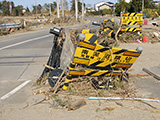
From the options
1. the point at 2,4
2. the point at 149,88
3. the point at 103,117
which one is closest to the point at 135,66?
the point at 149,88

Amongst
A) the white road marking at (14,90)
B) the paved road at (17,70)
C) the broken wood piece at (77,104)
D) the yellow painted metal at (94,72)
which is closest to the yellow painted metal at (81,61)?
the yellow painted metal at (94,72)

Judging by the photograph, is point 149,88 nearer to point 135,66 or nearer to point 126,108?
point 126,108

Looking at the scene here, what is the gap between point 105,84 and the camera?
17.4ft

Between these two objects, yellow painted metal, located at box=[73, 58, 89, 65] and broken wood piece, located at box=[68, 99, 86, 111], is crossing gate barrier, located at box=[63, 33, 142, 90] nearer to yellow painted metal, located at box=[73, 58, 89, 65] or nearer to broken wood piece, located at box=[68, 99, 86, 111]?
yellow painted metal, located at box=[73, 58, 89, 65]

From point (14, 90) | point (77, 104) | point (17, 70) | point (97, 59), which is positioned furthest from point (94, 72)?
point (17, 70)

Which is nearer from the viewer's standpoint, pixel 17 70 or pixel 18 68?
pixel 17 70

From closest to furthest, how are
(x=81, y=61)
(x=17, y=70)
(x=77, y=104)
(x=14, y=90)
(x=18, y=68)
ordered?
(x=77, y=104) < (x=81, y=61) < (x=14, y=90) < (x=17, y=70) < (x=18, y=68)

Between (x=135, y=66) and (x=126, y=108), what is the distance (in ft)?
13.1

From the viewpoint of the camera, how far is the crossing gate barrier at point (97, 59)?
481 cm

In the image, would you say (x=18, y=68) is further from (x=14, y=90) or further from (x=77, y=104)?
(x=77, y=104)

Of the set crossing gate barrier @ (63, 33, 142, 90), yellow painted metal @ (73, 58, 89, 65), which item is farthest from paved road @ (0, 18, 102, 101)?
yellow painted metal @ (73, 58, 89, 65)

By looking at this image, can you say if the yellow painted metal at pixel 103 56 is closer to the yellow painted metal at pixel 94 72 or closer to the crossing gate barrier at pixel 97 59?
the crossing gate barrier at pixel 97 59

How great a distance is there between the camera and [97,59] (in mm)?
5102

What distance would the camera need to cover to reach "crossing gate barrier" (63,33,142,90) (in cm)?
481
